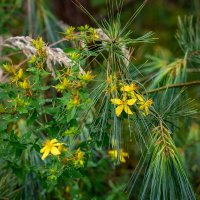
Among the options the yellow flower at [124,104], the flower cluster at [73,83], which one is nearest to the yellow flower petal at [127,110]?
the yellow flower at [124,104]

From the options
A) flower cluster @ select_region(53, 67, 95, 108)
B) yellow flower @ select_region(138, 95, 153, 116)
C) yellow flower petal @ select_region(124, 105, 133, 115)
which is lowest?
yellow flower petal @ select_region(124, 105, 133, 115)

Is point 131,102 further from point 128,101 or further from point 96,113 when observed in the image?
point 96,113

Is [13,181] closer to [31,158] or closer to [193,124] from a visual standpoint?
[31,158]

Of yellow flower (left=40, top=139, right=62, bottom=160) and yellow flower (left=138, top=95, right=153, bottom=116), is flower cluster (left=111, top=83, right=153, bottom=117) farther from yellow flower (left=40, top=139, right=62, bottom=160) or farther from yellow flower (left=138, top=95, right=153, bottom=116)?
yellow flower (left=40, top=139, right=62, bottom=160)

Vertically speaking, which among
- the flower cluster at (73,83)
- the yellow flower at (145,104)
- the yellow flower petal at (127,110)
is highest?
the flower cluster at (73,83)

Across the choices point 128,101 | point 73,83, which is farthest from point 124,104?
point 73,83

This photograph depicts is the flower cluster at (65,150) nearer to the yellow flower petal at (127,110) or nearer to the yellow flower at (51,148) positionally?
the yellow flower at (51,148)

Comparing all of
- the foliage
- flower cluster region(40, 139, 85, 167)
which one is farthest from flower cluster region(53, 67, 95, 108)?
flower cluster region(40, 139, 85, 167)

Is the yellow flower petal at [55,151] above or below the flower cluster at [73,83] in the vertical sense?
below

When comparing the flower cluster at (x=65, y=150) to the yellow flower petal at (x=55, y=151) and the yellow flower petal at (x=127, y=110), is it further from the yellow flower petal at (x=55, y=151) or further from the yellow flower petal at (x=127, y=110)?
the yellow flower petal at (x=127, y=110)

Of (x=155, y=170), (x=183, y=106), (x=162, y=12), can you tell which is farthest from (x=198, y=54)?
(x=162, y=12)

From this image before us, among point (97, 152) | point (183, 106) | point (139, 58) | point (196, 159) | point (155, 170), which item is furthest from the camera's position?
point (139, 58)
